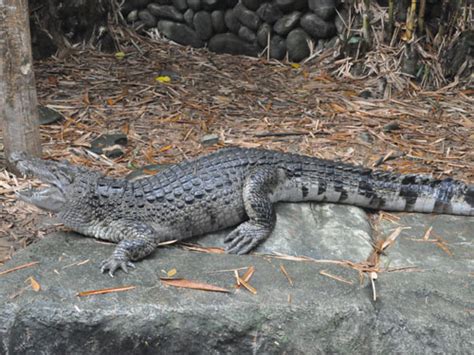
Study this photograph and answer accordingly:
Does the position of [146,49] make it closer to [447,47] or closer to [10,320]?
[447,47]

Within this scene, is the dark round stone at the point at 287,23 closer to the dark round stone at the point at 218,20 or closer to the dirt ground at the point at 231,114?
the dirt ground at the point at 231,114

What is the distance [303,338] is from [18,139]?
256 cm

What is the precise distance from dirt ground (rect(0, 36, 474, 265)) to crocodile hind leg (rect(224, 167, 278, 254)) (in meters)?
1.18

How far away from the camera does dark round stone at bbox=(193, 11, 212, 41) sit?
7609 mm

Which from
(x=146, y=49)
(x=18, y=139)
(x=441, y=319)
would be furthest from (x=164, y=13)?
(x=441, y=319)

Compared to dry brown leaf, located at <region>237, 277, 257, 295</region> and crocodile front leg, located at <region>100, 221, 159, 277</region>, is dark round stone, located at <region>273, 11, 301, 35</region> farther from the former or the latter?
dry brown leaf, located at <region>237, 277, 257, 295</region>

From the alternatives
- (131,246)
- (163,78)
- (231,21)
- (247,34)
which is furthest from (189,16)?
(131,246)

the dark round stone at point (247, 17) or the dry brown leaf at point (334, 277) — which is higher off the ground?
the dark round stone at point (247, 17)

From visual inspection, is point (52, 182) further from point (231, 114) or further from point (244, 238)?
point (231, 114)

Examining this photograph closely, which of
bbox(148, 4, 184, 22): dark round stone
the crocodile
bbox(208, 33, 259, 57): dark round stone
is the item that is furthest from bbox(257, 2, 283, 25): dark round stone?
the crocodile

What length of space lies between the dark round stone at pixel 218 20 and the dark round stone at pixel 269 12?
0.47 meters

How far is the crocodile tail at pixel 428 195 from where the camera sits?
13.2 ft

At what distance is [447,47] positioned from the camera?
6.35 m

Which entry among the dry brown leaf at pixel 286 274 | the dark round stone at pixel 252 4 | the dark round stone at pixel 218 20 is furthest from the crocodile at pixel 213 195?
the dark round stone at pixel 218 20
